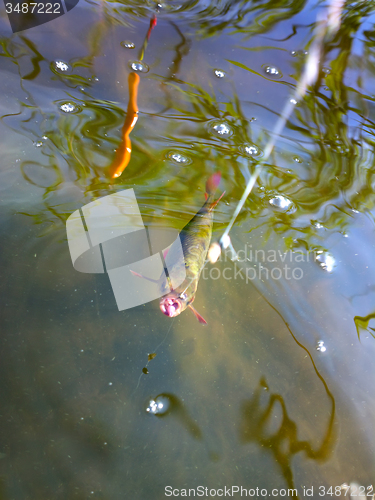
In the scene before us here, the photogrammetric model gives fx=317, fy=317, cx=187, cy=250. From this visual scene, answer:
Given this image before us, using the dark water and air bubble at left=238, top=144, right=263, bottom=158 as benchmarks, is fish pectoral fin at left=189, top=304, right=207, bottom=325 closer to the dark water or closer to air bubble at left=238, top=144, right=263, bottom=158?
the dark water

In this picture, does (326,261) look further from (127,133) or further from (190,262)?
(127,133)

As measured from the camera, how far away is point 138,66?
2.65m

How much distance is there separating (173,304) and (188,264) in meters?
0.26

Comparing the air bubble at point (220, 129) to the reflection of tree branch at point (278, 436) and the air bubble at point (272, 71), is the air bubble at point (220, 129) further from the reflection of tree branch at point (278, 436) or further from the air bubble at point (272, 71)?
the reflection of tree branch at point (278, 436)

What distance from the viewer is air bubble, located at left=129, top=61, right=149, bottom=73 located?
2635mm

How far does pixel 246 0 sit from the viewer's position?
10.5 feet

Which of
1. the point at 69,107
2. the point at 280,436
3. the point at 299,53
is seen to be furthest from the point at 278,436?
the point at 299,53

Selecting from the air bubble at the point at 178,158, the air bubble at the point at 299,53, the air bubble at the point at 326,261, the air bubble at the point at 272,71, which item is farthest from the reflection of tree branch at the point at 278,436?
the air bubble at the point at 299,53

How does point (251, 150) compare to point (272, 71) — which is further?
point (272, 71)

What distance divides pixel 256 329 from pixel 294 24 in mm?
3060

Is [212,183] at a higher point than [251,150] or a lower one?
lower

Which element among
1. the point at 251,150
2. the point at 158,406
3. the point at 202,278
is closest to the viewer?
the point at 158,406

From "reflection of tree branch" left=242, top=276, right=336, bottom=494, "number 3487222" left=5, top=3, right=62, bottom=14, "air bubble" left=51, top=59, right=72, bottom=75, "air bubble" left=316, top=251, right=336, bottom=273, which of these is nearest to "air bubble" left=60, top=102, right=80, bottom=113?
"air bubble" left=51, top=59, right=72, bottom=75

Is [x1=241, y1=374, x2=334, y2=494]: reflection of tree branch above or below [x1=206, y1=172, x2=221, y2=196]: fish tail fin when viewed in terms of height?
below
